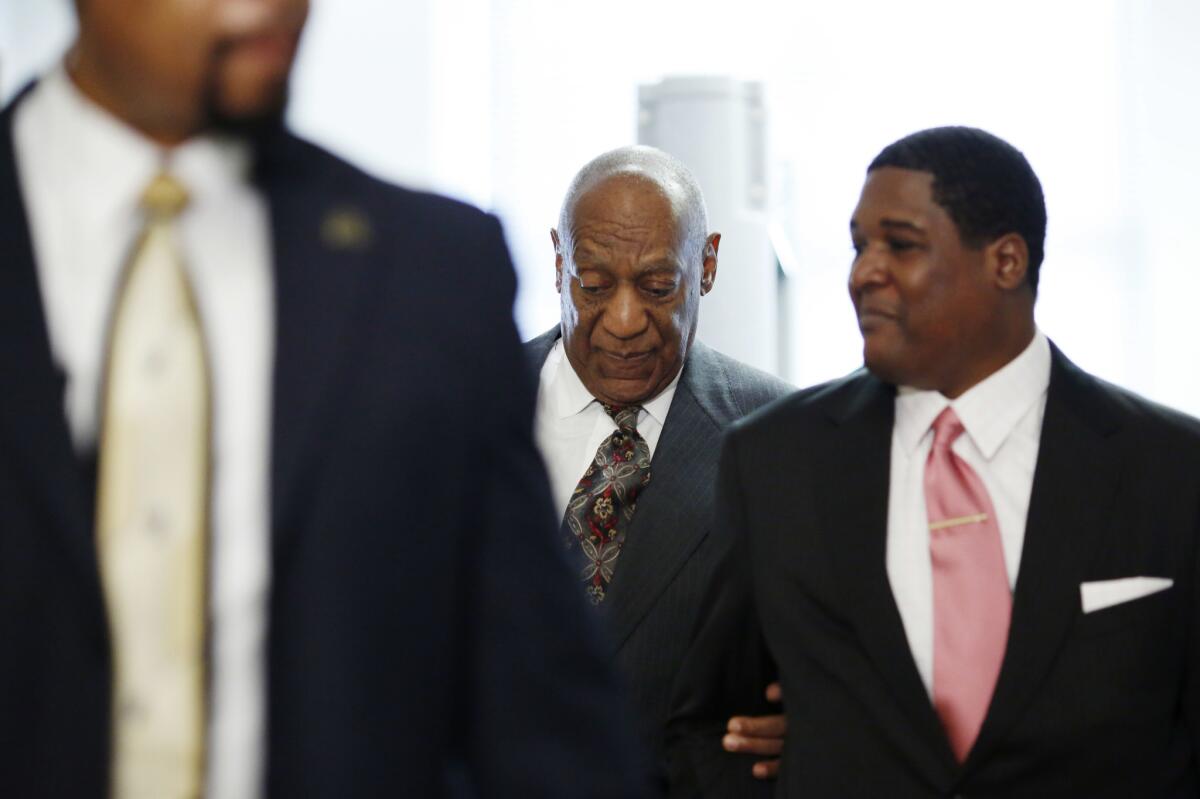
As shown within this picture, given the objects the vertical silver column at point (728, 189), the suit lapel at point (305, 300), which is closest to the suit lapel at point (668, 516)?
the vertical silver column at point (728, 189)

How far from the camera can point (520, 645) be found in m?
1.20

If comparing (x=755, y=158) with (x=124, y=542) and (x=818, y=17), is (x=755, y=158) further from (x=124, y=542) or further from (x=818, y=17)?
(x=124, y=542)

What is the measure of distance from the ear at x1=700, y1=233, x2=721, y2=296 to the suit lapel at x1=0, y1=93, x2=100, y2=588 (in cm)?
227

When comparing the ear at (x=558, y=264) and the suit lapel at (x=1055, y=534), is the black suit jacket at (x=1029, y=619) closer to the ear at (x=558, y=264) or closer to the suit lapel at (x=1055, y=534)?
the suit lapel at (x=1055, y=534)

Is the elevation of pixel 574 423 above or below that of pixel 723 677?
above

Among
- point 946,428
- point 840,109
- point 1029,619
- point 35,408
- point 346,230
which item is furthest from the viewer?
point 840,109

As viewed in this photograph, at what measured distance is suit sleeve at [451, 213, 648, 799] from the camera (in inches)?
46.9

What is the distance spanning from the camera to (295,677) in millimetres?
1090

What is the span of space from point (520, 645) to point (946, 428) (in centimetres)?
114

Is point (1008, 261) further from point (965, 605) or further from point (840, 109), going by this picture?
point (840, 109)

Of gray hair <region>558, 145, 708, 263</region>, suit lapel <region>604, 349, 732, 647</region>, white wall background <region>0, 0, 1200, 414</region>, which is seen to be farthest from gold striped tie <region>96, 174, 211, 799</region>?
white wall background <region>0, 0, 1200, 414</region>

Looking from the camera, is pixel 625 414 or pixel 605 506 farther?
pixel 625 414

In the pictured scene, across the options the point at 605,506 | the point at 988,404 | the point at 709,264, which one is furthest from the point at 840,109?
the point at 988,404

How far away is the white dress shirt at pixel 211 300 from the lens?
1.07 metres
